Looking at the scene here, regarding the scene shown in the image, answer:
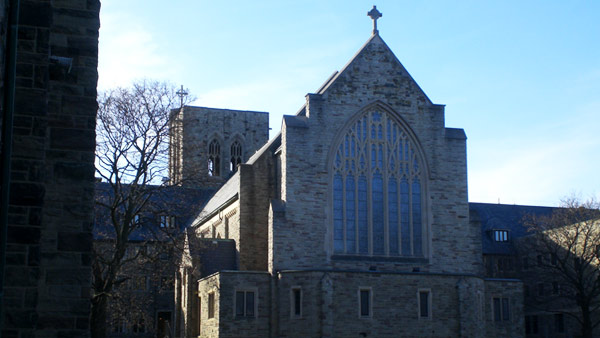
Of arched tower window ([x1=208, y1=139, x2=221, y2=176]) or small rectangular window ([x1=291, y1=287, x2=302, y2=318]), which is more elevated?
arched tower window ([x1=208, y1=139, x2=221, y2=176])

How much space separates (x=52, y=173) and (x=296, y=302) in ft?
80.4

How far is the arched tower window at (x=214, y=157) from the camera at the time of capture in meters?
65.9

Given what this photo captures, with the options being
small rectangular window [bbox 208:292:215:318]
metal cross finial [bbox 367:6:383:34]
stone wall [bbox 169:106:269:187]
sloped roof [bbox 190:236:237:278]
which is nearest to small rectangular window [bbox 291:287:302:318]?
→ small rectangular window [bbox 208:292:215:318]

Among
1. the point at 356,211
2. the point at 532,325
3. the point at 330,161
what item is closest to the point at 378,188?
the point at 356,211

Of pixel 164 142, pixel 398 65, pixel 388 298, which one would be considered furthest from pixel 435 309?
pixel 164 142

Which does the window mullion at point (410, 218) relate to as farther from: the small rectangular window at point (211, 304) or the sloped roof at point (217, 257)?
the small rectangular window at point (211, 304)

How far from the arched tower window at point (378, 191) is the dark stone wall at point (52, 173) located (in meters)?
25.3

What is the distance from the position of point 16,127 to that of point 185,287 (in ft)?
130

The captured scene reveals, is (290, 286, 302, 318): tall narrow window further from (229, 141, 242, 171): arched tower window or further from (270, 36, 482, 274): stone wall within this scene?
(229, 141, 242, 171): arched tower window

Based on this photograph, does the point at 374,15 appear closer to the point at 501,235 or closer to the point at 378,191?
the point at 378,191

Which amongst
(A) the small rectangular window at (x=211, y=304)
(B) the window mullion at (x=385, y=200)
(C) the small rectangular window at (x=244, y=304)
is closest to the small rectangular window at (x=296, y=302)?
(C) the small rectangular window at (x=244, y=304)

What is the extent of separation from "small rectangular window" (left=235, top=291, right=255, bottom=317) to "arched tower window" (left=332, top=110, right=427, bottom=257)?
4.74m

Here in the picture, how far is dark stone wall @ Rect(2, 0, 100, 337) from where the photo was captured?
35.6 ft

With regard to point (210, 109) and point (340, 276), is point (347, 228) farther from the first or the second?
point (210, 109)
